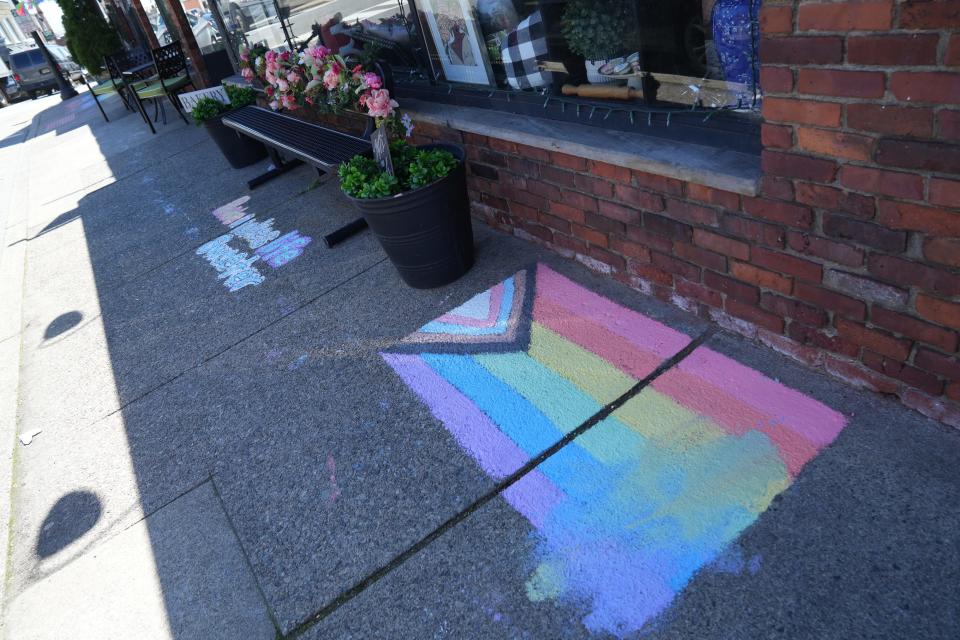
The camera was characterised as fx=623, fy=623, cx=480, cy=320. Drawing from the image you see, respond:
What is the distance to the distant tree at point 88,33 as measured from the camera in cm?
1146

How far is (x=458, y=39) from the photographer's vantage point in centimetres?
353

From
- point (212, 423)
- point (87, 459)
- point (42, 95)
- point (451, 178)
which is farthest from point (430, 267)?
point (42, 95)

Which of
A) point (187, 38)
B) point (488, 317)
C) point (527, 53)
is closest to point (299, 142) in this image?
point (527, 53)

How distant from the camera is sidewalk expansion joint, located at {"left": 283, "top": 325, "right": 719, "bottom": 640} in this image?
1.98 metres

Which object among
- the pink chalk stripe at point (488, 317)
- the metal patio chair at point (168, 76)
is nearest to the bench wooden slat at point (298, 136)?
the pink chalk stripe at point (488, 317)

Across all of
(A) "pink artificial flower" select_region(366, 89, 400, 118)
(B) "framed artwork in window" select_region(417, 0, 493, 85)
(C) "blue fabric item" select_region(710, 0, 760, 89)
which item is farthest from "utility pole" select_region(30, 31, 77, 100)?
(C) "blue fabric item" select_region(710, 0, 760, 89)

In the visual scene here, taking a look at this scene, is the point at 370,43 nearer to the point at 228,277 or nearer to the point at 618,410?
the point at 228,277

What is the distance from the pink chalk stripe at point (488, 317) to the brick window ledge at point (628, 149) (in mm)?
755

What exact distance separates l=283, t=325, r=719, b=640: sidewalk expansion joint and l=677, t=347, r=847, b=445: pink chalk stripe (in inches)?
2.9

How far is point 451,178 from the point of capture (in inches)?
122

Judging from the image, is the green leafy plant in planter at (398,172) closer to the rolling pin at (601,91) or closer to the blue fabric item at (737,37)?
the rolling pin at (601,91)

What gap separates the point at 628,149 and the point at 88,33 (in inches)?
510

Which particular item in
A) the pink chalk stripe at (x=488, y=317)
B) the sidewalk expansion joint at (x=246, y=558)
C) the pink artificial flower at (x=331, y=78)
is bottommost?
the sidewalk expansion joint at (x=246, y=558)

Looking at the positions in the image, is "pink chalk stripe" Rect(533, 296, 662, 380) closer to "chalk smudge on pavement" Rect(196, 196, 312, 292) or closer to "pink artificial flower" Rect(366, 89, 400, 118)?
"pink artificial flower" Rect(366, 89, 400, 118)
